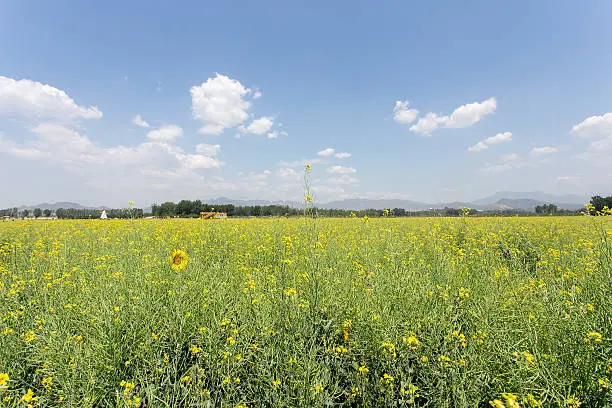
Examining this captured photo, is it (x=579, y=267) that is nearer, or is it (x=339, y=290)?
(x=339, y=290)

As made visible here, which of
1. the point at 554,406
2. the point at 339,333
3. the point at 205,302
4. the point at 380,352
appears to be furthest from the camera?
the point at 205,302

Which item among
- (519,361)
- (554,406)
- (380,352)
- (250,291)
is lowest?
(554,406)

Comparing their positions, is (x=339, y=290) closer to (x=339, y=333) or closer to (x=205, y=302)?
(x=339, y=333)

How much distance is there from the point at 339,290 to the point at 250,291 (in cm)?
119

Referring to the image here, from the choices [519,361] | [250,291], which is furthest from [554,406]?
[250,291]

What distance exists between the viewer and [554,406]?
2113 mm

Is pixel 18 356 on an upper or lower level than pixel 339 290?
lower

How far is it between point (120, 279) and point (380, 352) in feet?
11.6

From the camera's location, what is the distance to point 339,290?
3.62m

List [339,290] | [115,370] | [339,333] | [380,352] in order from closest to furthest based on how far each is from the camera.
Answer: [115,370]
[380,352]
[339,333]
[339,290]

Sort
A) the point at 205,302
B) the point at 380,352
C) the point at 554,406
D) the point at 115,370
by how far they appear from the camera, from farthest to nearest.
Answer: the point at 205,302
the point at 380,352
the point at 115,370
the point at 554,406

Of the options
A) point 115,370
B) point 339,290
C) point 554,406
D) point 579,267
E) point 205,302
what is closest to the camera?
point 554,406

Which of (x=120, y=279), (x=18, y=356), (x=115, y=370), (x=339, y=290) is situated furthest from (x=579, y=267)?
(x=18, y=356)

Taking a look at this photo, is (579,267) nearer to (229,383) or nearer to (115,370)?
(229,383)
